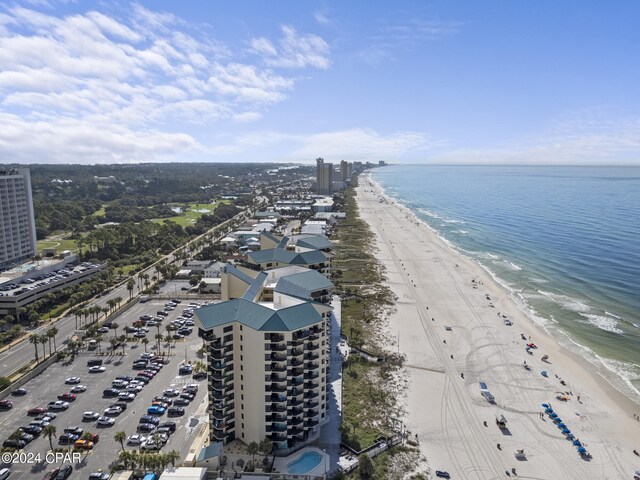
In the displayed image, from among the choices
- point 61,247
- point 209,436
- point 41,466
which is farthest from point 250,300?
point 61,247

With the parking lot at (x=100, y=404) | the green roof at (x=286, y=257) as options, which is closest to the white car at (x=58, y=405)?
the parking lot at (x=100, y=404)

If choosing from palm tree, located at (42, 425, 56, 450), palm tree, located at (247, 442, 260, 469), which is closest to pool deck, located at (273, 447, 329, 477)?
palm tree, located at (247, 442, 260, 469)

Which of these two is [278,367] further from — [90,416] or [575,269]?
[575,269]

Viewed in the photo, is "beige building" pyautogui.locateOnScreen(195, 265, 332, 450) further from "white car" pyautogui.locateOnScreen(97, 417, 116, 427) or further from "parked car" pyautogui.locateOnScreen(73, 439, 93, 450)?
"white car" pyautogui.locateOnScreen(97, 417, 116, 427)

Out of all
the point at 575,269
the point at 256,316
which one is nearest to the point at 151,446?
the point at 256,316

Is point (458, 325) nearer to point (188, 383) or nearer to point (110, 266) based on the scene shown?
point (188, 383)
